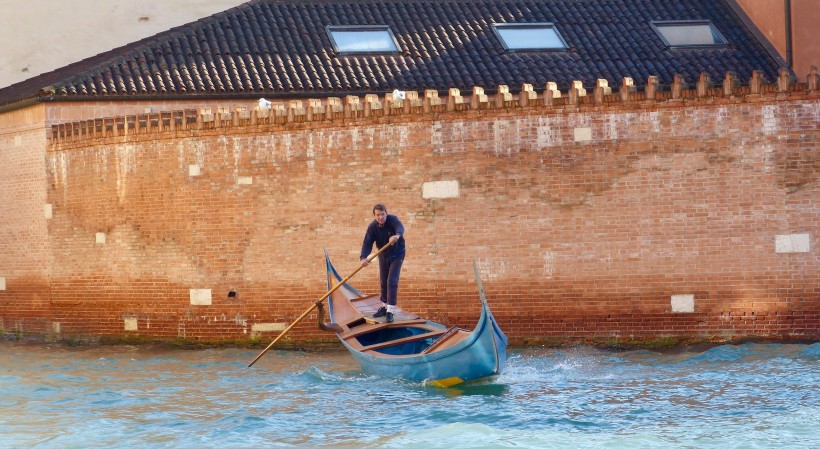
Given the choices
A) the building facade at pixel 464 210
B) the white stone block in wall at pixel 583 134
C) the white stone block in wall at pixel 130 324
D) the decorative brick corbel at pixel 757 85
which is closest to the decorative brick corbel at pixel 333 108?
the building facade at pixel 464 210

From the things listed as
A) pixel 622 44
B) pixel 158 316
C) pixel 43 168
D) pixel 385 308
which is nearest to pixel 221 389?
pixel 385 308

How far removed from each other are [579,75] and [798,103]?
562cm

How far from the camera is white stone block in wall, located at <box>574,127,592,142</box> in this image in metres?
16.3

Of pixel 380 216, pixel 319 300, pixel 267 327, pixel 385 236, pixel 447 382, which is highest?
pixel 380 216

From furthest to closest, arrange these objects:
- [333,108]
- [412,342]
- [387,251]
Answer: [333,108] < [387,251] < [412,342]

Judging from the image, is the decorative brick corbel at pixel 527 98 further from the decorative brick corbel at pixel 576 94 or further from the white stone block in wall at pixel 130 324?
the white stone block in wall at pixel 130 324

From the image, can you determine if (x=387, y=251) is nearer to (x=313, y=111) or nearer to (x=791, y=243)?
(x=313, y=111)

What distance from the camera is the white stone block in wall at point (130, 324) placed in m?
18.3

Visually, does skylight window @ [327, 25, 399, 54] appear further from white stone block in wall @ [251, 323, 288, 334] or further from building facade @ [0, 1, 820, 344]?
white stone block in wall @ [251, 323, 288, 334]

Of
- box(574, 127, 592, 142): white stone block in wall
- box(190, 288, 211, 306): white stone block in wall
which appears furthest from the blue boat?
box(574, 127, 592, 142): white stone block in wall

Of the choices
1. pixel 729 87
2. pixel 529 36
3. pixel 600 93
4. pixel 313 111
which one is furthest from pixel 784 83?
pixel 529 36

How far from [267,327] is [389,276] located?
9.00 feet

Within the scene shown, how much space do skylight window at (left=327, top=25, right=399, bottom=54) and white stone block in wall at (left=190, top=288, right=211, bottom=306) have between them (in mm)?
5613

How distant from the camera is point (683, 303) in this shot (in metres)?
16.1
